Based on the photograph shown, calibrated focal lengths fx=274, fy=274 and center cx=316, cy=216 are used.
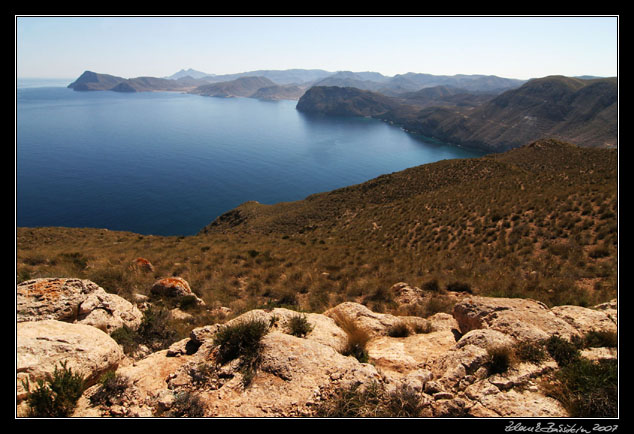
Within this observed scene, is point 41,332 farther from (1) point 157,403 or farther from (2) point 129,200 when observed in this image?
(2) point 129,200

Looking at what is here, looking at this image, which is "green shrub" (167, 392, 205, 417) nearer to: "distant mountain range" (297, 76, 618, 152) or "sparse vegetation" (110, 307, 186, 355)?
"sparse vegetation" (110, 307, 186, 355)

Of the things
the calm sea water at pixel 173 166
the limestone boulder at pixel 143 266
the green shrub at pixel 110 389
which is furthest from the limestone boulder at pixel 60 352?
the calm sea water at pixel 173 166

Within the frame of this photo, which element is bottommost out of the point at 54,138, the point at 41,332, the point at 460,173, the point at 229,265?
the point at 229,265

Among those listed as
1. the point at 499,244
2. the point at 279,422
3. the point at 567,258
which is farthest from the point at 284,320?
the point at 499,244

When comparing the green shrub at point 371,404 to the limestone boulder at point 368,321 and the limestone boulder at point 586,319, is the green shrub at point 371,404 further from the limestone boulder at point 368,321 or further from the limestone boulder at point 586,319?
the limestone boulder at point 586,319

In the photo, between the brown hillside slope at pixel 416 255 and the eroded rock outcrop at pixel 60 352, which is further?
the brown hillside slope at pixel 416 255

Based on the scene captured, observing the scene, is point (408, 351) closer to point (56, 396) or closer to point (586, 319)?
point (586, 319)

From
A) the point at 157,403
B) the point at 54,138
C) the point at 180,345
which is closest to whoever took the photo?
the point at 157,403
